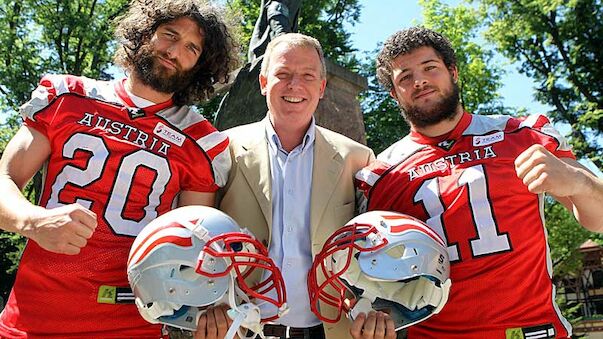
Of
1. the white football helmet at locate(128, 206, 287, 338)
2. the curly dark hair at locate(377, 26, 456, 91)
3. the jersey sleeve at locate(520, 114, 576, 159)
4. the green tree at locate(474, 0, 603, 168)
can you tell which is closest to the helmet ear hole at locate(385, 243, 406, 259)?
the white football helmet at locate(128, 206, 287, 338)

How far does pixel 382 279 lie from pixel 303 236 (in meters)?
0.64

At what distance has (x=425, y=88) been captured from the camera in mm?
3162

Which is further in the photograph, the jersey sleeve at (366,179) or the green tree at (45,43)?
the green tree at (45,43)

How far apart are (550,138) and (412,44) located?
2.77 feet

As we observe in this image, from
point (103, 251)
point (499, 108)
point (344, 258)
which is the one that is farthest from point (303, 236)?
point (499, 108)

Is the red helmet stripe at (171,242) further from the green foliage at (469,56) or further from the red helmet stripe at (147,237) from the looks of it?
the green foliage at (469,56)

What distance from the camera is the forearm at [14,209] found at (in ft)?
7.70

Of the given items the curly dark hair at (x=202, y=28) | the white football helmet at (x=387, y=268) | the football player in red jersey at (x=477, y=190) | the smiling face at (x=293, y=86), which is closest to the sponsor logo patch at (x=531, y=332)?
the football player in red jersey at (x=477, y=190)

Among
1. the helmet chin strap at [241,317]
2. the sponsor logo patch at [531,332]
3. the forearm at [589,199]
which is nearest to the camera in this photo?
the helmet chin strap at [241,317]

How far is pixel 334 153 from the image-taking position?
3.14 m

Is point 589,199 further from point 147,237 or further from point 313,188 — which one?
point 147,237

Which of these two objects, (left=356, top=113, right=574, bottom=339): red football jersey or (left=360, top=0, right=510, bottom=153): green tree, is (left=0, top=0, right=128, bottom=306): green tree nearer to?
(left=360, top=0, right=510, bottom=153): green tree

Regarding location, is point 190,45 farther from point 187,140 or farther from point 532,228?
point 532,228

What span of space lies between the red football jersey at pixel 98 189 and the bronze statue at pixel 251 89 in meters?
2.68
